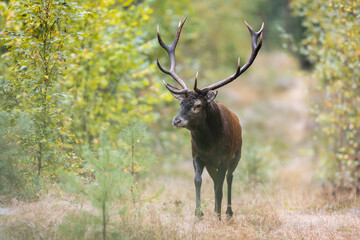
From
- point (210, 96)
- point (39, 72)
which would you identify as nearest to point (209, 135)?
point (210, 96)

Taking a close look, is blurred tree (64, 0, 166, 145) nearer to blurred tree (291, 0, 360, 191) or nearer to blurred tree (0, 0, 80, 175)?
blurred tree (0, 0, 80, 175)

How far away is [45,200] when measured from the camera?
18.6 ft

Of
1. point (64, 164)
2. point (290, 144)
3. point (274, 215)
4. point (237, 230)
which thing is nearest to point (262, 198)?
point (274, 215)

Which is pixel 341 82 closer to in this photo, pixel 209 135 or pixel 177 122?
pixel 209 135

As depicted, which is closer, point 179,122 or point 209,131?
point 179,122

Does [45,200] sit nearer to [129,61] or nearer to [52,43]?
[52,43]

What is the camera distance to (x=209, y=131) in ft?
21.0

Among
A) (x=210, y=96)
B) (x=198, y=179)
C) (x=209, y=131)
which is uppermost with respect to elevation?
(x=210, y=96)

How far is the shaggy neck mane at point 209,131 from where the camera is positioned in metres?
6.37

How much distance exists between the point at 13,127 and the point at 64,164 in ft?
3.02

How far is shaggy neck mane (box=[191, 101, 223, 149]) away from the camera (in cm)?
637

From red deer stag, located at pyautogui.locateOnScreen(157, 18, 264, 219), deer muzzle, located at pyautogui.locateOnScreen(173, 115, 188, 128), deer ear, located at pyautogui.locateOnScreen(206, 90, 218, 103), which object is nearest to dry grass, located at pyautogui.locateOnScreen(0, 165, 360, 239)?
red deer stag, located at pyautogui.locateOnScreen(157, 18, 264, 219)

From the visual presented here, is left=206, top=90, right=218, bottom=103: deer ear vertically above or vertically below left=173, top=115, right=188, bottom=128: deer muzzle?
above

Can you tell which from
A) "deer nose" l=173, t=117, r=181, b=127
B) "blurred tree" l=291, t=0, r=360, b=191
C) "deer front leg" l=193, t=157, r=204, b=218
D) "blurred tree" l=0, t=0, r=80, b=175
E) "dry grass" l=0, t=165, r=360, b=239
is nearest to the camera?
"dry grass" l=0, t=165, r=360, b=239
